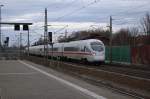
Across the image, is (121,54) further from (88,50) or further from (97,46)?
(88,50)

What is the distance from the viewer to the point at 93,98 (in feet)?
55.8

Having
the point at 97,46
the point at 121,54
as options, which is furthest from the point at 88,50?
the point at 121,54

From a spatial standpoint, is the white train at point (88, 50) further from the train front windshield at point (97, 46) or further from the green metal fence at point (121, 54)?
the green metal fence at point (121, 54)

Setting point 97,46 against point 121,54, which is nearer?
point 97,46

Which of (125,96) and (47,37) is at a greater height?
(47,37)

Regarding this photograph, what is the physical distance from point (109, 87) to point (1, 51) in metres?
90.5

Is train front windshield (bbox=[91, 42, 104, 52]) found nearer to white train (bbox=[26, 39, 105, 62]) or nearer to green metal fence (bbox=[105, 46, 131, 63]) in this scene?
white train (bbox=[26, 39, 105, 62])

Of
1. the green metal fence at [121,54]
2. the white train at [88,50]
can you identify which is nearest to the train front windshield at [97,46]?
the white train at [88,50]

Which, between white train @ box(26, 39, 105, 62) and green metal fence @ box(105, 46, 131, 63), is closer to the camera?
white train @ box(26, 39, 105, 62)

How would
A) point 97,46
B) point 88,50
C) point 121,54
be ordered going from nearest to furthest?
point 97,46 → point 88,50 → point 121,54

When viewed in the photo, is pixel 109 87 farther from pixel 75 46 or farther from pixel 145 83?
pixel 75 46

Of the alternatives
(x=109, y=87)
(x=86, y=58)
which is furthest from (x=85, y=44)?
(x=109, y=87)

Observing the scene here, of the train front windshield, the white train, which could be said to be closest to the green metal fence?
the white train

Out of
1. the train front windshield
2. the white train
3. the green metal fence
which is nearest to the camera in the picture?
the white train
